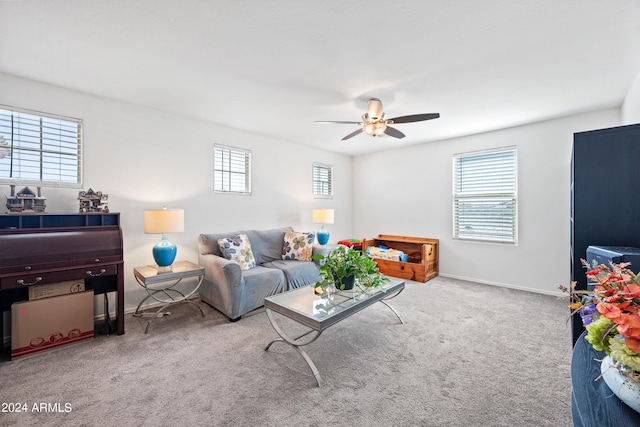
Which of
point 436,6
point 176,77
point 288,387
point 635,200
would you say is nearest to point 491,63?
point 436,6

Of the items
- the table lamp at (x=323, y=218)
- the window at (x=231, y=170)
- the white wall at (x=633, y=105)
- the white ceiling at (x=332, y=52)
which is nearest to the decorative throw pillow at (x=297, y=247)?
the table lamp at (x=323, y=218)

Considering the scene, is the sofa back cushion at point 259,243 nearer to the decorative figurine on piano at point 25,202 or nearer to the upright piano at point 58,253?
the upright piano at point 58,253

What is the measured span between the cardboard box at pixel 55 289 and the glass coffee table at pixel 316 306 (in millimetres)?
1797

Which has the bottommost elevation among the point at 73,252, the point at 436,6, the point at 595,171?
the point at 73,252

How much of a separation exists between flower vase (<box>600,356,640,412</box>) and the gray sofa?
2.74 m

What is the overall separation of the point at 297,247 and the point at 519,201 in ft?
11.3

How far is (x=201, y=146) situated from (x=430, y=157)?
3927mm

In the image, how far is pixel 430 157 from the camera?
4941 mm

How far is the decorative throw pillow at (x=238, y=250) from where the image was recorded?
132 inches

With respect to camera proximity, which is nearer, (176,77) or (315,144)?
(176,77)

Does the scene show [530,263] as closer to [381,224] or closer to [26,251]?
[381,224]

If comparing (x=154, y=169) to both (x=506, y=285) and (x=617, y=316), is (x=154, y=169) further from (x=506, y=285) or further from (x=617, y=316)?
(x=506, y=285)

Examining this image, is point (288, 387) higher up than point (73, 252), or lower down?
lower down

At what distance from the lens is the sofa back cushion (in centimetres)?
347
